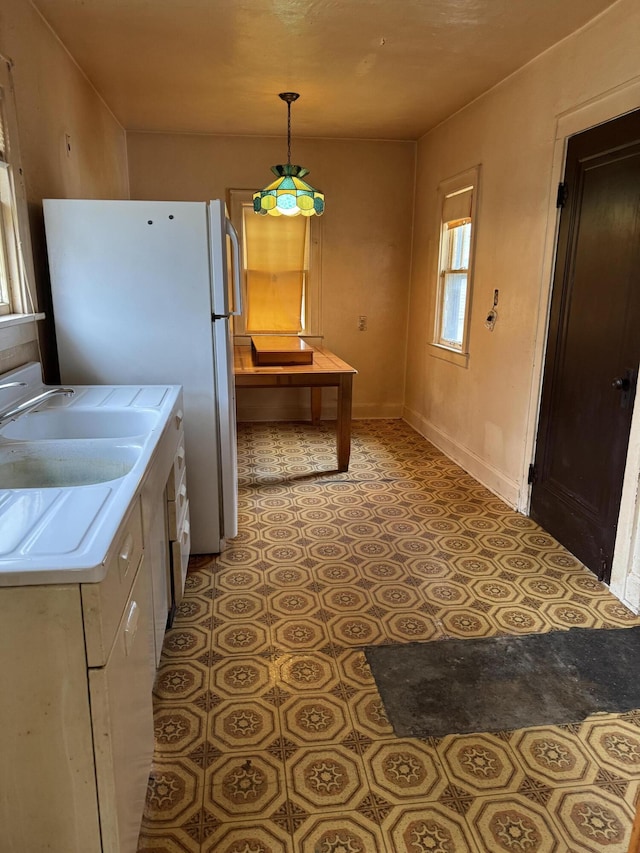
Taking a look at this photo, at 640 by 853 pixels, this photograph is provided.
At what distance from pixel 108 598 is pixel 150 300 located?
1.85m

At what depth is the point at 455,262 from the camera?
4645mm

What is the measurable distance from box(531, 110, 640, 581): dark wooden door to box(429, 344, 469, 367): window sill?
1097 mm

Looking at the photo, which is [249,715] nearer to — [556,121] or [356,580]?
[356,580]

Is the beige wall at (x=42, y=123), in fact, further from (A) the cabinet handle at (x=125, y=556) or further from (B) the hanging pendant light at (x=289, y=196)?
(A) the cabinet handle at (x=125, y=556)

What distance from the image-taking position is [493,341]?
3.84 metres

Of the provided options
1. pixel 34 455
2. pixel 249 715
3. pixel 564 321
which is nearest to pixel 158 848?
pixel 249 715

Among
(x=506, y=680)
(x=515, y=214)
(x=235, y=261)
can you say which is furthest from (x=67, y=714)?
(x=515, y=214)

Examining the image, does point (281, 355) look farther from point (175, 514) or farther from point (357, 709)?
point (357, 709)

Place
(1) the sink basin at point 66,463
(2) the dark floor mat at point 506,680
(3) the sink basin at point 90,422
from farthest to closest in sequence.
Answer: (3) the sink basin at point 90,422 < (2) the dark floor mat at point 506,680 < (1) the sink basin at point 66,463

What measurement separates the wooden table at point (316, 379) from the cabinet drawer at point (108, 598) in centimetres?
269

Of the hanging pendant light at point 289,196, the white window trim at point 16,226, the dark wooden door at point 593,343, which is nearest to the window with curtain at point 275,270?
the hanging pendant light at point 289,196

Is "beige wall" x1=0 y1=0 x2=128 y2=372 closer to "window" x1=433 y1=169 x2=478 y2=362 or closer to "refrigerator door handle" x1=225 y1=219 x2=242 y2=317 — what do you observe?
"refrigerator door handle" x1=225 y1=219 x2=242 y2=317

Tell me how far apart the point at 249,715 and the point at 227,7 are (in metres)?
2.91

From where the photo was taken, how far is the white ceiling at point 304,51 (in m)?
2.61
